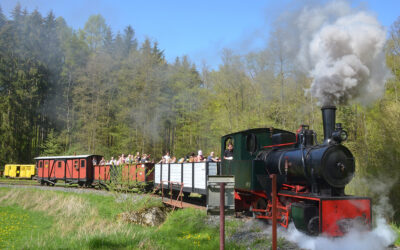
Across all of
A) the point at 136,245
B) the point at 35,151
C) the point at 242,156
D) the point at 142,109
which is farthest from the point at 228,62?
the point at 35,151

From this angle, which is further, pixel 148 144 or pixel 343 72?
pixel 148 144

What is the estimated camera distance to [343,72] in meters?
7.82

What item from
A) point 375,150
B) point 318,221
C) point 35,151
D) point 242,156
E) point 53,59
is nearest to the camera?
point 318,221

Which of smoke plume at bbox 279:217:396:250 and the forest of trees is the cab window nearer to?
smoke plume at bbox 279:217:396:250

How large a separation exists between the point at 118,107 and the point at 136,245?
29.9 m

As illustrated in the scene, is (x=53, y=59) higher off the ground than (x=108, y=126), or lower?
higher

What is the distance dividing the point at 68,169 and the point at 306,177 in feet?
66.9

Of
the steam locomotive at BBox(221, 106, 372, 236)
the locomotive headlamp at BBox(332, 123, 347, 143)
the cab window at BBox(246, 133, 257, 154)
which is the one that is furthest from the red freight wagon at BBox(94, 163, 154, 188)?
the locomotive headlamp at BBox(332, 123, 347, 143)

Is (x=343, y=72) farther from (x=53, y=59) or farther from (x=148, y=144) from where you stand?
(x=53, y=59)

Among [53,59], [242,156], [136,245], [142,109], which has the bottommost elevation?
[136,245]

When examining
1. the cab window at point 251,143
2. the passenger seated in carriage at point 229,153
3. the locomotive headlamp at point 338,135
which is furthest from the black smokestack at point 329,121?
the passenger seated in carriage at point 229,153

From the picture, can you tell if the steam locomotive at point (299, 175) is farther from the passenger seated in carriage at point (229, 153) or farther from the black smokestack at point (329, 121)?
the passenger seated in carriage at point (229, 153)

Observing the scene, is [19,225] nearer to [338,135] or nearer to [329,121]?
[329,121]

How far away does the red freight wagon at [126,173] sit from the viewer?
41.7 ft
